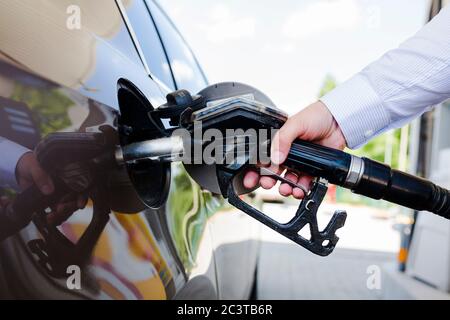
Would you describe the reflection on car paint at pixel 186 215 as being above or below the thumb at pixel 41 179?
below

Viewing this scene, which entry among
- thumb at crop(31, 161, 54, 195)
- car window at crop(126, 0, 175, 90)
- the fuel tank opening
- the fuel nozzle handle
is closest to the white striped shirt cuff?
the fuel nozzle handle

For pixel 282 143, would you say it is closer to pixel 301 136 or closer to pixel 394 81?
pixel 301 136

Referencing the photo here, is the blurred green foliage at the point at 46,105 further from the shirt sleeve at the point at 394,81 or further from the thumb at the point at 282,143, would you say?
the shirt sleeve at the point at 394,81

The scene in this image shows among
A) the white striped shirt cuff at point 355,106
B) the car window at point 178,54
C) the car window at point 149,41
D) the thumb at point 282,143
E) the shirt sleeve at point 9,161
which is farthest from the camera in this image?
the car window at point 178,54

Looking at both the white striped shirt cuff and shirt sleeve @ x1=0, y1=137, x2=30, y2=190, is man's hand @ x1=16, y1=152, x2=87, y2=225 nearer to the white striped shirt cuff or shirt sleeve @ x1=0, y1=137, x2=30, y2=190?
shirt sleeve @ x1=0, y1=137, x2=30, y2=190

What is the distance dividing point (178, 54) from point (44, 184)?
119 cm

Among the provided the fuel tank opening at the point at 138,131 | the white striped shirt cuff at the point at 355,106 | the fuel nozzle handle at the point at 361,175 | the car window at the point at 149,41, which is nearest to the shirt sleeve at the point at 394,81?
the white striped shirt cuff at the point at 355,106

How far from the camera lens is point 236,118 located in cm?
77

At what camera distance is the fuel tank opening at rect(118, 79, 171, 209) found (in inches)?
33.6

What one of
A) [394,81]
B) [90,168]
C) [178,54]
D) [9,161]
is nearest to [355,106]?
[394,81]

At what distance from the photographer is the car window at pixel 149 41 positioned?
1.16 m

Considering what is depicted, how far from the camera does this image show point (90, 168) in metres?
0.75

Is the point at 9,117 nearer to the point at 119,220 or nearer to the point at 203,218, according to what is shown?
the point at 119,220
